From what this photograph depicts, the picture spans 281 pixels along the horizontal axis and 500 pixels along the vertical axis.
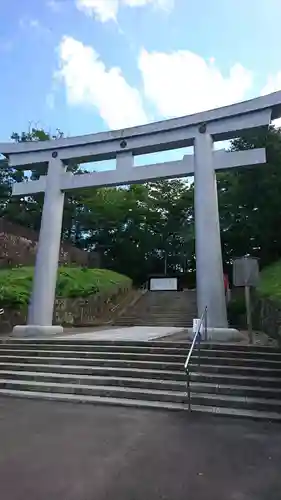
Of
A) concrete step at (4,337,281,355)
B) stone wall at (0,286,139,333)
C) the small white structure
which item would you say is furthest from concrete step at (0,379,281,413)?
the small white structure

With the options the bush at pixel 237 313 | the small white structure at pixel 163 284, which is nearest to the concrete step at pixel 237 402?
the bush at pixel 237 313

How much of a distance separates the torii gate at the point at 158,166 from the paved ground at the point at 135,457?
4194 millimetres

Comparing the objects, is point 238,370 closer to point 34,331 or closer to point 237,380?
point 237,380

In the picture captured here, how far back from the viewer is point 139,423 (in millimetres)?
5035

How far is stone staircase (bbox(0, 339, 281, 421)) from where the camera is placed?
19.1 feet

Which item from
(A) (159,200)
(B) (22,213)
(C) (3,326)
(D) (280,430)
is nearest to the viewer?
(D) (280,430)

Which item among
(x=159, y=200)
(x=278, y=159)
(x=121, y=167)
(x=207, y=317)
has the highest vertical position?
(x=159, y=200)

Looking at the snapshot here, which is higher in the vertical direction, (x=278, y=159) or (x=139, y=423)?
(x=278, y=159)

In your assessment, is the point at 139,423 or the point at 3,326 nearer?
the point at 139,423

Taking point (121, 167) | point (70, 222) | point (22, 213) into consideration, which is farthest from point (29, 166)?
point (70, 222)

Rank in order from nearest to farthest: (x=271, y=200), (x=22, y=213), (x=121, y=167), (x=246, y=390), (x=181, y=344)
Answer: (x=246, y=390) < (x=181, y=344) < (x=121, y=167) < (x=271, y=200) < (x=22, y=213)

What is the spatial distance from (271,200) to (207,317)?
28.0ft

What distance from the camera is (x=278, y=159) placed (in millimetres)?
15641

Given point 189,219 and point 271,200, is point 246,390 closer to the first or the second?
point 271,200
